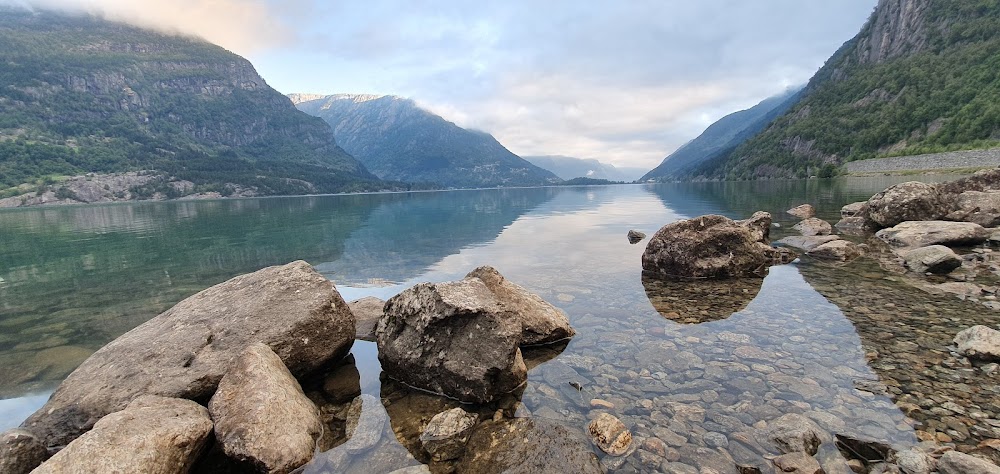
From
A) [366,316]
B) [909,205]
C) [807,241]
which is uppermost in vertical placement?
[909,205]

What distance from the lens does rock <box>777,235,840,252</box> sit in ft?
65.4

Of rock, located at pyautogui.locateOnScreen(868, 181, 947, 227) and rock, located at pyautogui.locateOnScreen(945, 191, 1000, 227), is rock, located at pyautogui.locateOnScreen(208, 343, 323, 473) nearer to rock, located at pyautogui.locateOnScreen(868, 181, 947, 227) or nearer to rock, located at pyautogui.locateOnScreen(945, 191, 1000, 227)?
rock, located at pyautogui.locateOnScreen(868, 181, 947, 227)

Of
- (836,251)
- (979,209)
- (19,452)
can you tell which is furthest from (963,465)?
(979,209)

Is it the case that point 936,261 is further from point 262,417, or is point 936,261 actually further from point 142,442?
point 142,442

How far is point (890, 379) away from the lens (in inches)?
291

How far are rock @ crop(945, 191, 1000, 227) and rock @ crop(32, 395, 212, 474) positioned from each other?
30.8 meters

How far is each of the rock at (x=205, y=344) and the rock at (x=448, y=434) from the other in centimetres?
344

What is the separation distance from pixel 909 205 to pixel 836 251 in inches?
324

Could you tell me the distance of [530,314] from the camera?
35.0 feet

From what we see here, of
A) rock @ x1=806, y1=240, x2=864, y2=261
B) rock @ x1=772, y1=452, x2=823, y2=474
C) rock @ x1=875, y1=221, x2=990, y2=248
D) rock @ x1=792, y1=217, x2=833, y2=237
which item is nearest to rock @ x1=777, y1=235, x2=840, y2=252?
rock @ x1=806, y1=240, x2=864, y2=261

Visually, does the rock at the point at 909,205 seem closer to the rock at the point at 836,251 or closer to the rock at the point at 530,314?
the rock at the point at 836,251

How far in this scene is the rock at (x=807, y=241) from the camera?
1993 cm

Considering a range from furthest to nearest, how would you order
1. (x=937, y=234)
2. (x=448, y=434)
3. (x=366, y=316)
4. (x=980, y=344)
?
(x=937, y=234), (x=366, y=316), (x=980, y=344), (x=448, y=434)

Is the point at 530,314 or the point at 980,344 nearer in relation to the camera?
the point at 980,344
